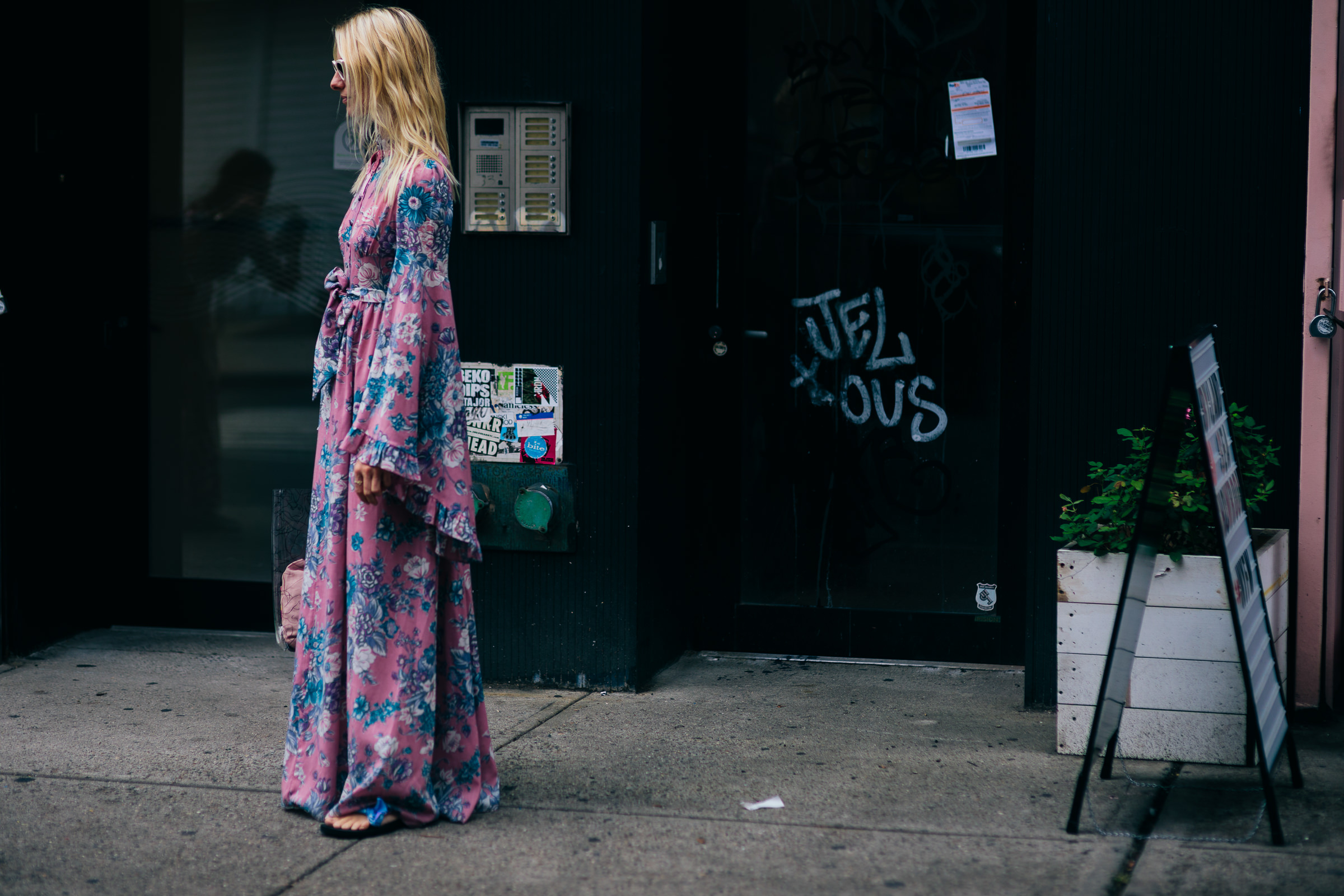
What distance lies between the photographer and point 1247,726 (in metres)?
4.25

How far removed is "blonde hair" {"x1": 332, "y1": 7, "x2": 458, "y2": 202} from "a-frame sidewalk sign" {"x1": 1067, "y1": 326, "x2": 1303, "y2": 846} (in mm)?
1877

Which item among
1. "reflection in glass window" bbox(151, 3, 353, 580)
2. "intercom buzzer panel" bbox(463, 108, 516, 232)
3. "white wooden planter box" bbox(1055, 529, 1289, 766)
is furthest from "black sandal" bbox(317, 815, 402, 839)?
"reflection in glass window" bbox(151, 3, 353, 580)

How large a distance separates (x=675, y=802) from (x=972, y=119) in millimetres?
2778

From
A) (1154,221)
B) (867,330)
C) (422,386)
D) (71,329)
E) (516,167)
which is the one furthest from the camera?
(71,329)

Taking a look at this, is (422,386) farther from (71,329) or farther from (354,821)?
(71,329)

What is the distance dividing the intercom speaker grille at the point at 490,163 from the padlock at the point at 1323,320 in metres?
2.73

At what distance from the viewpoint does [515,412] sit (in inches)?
205

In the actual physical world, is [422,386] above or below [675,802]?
above

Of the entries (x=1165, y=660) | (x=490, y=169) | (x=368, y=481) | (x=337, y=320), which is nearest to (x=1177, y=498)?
(x=1165, y=660)

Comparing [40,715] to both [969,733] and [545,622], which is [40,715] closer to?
[545,622]

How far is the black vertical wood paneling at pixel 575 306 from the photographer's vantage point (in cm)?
507

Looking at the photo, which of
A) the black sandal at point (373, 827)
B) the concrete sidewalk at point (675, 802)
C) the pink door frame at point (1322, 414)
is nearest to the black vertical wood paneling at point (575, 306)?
the concrete sidewalk at point (675, 802)

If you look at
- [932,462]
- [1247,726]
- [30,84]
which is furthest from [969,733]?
[30,84]

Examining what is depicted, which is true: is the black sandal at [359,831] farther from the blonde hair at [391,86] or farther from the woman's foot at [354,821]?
the blonde hair at [391,86]
